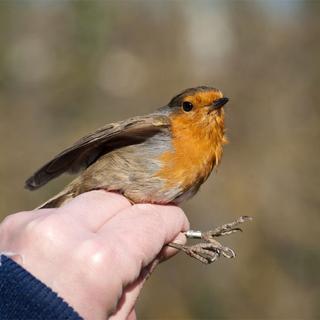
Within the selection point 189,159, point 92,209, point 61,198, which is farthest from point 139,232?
point 61,198

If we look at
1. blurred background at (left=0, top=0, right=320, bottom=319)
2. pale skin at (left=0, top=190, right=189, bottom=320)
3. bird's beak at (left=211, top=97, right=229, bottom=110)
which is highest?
bird's beak at (left=211, top=97, right=229, bottom=110)

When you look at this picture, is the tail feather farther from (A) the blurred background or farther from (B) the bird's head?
(A) the blurred background

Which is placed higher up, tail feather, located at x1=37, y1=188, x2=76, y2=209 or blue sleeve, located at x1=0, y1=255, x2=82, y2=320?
blue sleeve, located at x1=0, y1=255, x2=82, y2=320

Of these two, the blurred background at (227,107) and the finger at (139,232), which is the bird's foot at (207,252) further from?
the blurred background at (227,107)

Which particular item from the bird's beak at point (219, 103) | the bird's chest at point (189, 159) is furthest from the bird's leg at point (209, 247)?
the bird's beak at point (219, 103)

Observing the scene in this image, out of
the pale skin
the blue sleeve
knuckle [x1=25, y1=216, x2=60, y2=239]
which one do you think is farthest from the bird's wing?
the blue sleeve

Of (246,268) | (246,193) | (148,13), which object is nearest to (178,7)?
(148,13)
